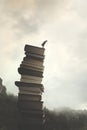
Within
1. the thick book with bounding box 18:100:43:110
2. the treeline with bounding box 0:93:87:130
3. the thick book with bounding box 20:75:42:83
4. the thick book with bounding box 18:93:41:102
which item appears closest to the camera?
the treeline with bounding box 0:93:87:130

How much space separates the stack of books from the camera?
25.3 metres

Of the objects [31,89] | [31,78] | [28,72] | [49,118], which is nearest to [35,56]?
[28,72]

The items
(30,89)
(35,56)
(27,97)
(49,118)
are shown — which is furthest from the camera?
(49,118)

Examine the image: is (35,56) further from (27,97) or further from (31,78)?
(27,97)

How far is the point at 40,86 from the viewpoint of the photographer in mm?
26062

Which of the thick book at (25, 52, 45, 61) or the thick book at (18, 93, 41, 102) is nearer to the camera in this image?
the thick book at (18, 93, 41, 102)

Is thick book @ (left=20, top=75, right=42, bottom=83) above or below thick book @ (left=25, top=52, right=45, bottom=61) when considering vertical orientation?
below

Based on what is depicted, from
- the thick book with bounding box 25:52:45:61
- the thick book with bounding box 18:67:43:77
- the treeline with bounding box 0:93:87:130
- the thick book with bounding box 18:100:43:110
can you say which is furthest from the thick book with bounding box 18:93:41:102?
the thick book with bounding box 25:52:45:61

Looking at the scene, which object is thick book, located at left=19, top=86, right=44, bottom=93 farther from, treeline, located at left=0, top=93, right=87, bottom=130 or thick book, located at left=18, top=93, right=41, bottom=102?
treeline, located at left=0, top=93, right=87, bottom=130

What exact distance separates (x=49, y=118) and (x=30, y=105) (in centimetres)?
180

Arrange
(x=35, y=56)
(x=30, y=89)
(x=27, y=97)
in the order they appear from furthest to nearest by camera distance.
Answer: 1. (x=35, y=56)
2. (x=30, y=89)
3. (x=27, y=97)

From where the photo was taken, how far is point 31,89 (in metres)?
26.0

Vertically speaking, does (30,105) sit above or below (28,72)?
below

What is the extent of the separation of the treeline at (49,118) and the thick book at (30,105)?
608 millimetres
